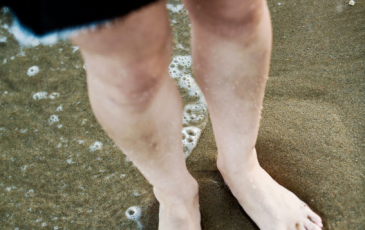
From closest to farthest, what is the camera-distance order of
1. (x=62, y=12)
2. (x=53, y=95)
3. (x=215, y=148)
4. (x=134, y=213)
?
(x=62, y=12), (x=134, y=213), (x=215, y=148), (x=53, y=95)

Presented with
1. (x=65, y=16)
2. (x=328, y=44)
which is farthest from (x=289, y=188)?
(x=65, y=16)

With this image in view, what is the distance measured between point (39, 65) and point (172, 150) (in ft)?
4.52

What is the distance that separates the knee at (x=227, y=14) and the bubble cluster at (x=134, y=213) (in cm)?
81

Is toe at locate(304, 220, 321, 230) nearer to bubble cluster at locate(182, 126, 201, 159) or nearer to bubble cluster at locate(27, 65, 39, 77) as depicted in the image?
bubble cluster at locate(182, 126, 201, 159)

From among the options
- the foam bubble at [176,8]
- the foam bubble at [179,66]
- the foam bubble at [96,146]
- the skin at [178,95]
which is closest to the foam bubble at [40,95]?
the foam bubble at [96,146]

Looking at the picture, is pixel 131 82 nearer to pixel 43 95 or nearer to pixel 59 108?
pixel 59 108

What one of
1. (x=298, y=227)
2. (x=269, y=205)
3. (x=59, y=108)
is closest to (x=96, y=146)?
(x=59, y=108)

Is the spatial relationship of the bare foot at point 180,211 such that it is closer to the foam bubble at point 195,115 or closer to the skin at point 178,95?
the skin at point 178,95

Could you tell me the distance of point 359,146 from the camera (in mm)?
1338

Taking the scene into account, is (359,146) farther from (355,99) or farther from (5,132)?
(5,132)

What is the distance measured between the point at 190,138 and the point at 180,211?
46cm

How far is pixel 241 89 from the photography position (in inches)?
37.9

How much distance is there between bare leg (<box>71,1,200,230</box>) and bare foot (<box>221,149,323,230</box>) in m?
0.23

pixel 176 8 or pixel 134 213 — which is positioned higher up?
pixel 176 8
